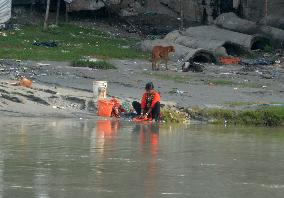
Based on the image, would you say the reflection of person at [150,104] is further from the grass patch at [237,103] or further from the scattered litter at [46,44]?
the scattered litter at [46,44]

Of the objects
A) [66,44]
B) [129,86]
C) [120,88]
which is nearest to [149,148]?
[120,88]

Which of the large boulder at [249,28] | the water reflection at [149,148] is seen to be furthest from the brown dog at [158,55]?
the water reflection at [149,148]

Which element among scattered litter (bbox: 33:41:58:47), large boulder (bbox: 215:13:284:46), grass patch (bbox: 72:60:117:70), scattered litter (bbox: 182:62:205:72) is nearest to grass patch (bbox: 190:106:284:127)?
grass patch (bbox: 72:60:117:70)

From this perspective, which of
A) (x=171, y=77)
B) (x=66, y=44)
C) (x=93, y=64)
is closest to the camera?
(x=171, y=77)

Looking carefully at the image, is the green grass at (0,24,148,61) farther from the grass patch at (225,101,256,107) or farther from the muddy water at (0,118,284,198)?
the muddy water at (0,118,284,198)

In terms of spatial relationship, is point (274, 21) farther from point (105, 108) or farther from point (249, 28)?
point (105, 108)

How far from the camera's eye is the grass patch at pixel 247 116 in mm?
22344

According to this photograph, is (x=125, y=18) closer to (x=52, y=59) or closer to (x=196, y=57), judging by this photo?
(x=196, y=57)

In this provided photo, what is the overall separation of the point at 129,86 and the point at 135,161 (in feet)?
42.7

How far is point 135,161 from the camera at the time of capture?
562 inches

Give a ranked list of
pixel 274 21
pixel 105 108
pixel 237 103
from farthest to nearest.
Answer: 1. pixel 274 21
2. pixel 237 103
3. pixel 105 108

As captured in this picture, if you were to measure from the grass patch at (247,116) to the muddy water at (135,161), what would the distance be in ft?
5.62

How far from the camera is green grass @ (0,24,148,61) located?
3219cm

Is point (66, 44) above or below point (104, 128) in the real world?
above
